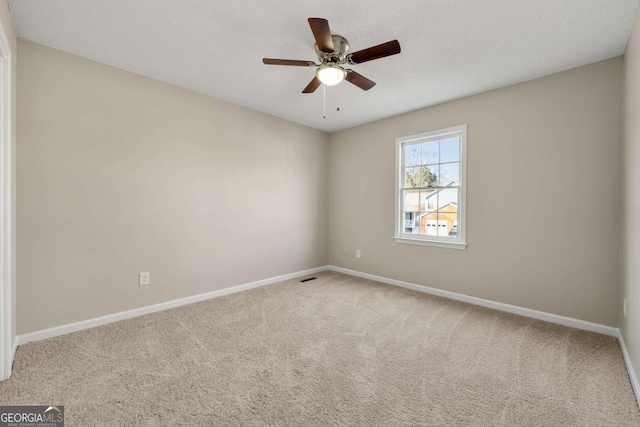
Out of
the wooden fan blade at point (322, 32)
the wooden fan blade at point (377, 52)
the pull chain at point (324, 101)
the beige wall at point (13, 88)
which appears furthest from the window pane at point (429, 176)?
the beige wall at point (13, 88)

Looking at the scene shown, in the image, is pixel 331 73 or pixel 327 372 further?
pixel 331 73

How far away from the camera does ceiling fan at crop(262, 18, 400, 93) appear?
1829 mm

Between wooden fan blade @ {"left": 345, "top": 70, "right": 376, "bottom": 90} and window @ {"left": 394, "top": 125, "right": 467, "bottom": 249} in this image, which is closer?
wooden fan blade @ {"left": 345, "top": 70, "right": 376, "bottom": 90}

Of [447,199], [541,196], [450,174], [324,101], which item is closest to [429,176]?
[450,174]

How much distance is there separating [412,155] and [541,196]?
1.65 metres

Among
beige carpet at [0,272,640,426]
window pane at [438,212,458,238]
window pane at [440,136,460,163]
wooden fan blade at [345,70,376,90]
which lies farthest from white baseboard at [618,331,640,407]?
wooden fan blade at [345,70,376,90]

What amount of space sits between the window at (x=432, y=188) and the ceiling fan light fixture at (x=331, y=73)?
196cm

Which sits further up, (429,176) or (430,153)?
(430,153)

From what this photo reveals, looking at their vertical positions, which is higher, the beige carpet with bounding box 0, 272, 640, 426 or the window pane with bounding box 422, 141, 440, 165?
the window pane with bounding box 422, 141, 440, 165

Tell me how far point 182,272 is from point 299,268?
1869mm

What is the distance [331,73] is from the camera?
2.22 meters

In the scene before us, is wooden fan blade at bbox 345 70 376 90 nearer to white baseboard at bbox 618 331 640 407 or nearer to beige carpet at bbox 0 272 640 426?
beige carpet at bbox 0 272 640 426
